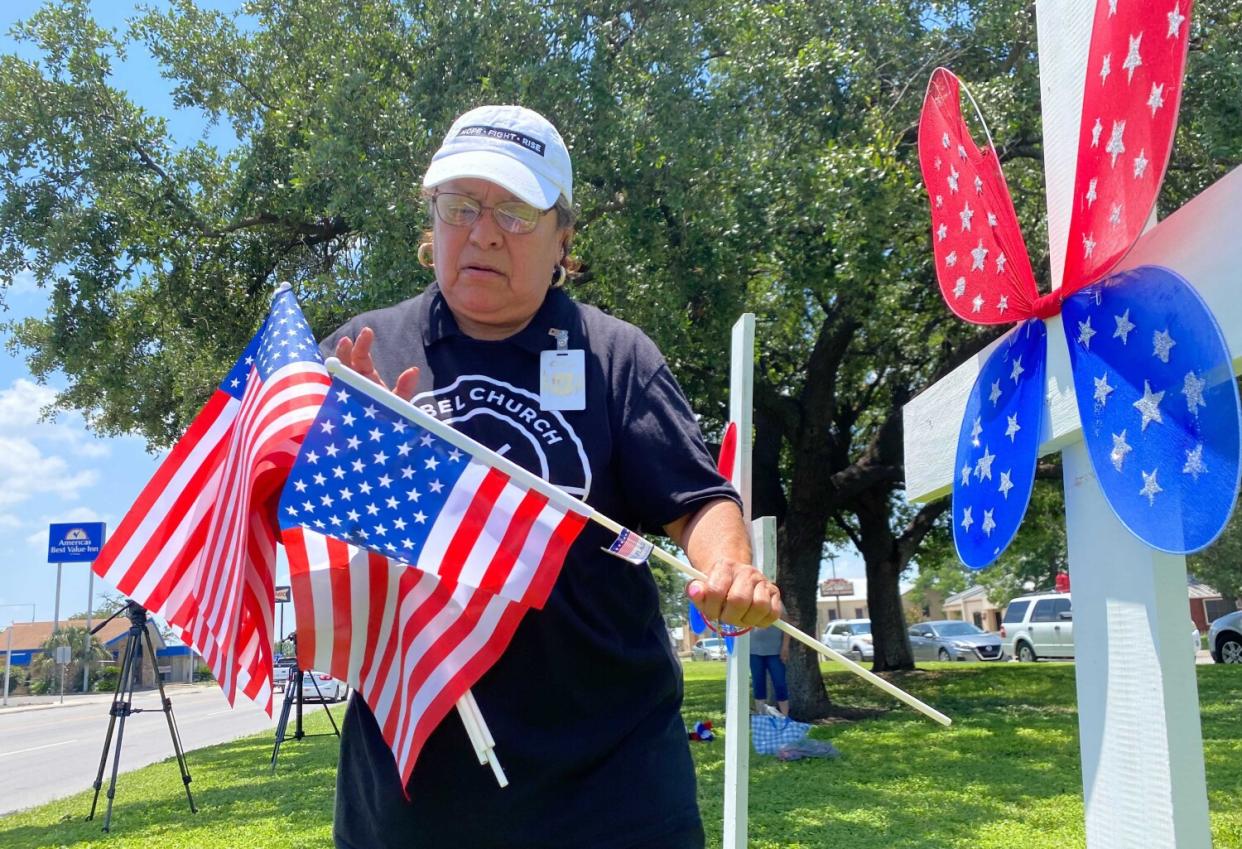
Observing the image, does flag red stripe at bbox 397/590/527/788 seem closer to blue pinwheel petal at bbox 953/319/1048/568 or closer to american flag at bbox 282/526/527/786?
american flag at bbox 282/526/527/786

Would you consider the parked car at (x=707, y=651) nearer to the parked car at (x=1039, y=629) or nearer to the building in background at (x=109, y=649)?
the parked car at (x=1039, y=629)

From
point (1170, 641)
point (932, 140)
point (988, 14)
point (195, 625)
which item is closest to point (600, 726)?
point (195, 625)

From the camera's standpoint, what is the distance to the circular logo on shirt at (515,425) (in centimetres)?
196

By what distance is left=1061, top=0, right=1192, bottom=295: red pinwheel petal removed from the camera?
186 cm

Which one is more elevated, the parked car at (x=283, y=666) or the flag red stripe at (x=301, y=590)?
the flag red stripe at (x=301, y=590)

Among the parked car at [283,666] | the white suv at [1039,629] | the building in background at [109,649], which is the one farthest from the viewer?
the building in background at [109,649]

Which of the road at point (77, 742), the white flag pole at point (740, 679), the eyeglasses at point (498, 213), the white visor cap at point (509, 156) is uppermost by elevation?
the white visor cap at point (509, 156)

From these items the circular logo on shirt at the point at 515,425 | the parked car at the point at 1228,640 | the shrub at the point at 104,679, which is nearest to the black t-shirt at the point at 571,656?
the circular logo on shirt at the point at 515,425

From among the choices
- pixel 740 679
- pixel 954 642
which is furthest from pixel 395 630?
pixel 954 642

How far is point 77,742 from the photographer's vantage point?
18.4 metres

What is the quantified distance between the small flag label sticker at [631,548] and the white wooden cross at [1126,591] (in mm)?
929

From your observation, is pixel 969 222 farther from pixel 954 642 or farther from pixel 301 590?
pixel 954 642

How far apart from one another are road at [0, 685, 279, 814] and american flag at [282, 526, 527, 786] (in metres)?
5.50

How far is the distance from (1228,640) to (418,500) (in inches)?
865
